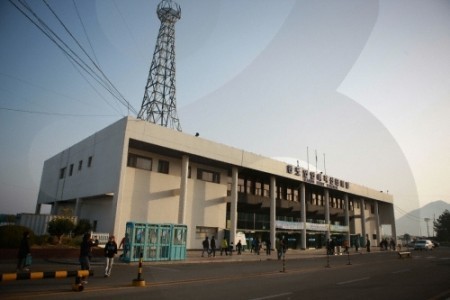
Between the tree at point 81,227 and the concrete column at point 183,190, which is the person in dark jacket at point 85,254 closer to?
the tree at point 81,227

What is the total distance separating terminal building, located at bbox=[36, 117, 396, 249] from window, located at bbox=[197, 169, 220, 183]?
0.11 m

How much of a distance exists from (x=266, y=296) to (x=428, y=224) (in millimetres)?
151410

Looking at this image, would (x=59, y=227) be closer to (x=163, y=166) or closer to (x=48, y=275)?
(x=163, y=166)

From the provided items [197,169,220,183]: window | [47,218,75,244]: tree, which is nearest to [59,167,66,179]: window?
[197,169,220,183]: window

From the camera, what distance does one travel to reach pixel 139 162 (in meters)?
31.3

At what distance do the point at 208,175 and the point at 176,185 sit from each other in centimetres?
482

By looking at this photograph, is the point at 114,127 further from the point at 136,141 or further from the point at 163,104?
the point at 163,104

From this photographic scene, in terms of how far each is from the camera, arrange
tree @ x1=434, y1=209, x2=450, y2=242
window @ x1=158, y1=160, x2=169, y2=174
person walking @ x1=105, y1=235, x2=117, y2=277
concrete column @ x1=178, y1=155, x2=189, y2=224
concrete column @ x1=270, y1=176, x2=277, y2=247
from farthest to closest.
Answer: tree @ x1=434, y1=209, x2=450, y2=242
concrete column @ x1=270, y1=176, x2=277, y2=247
window @ x1=158, y1=160, x2=169, y2=174
concrete column @ x1=178, y1=155, x2=189, y2=224
person walking @ x1=105, y1=235, x2=117, y2=277

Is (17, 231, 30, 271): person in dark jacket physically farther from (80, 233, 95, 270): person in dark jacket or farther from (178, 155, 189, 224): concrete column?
(178, 155, 189, 224): concrete column

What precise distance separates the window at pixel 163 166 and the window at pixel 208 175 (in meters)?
4.20

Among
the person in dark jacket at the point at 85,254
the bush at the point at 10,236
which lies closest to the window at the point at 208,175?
the bush at the point at 10,236

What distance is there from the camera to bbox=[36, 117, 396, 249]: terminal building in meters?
Answer: 29.2

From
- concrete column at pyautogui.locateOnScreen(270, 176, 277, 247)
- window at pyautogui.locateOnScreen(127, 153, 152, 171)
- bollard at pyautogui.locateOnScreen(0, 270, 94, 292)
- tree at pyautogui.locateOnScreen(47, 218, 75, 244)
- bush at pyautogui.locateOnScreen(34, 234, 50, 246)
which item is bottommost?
bollard at pyautogui.locateOnScreen(0, 270, 94, 292)

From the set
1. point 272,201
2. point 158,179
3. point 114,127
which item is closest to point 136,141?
point 114,127
